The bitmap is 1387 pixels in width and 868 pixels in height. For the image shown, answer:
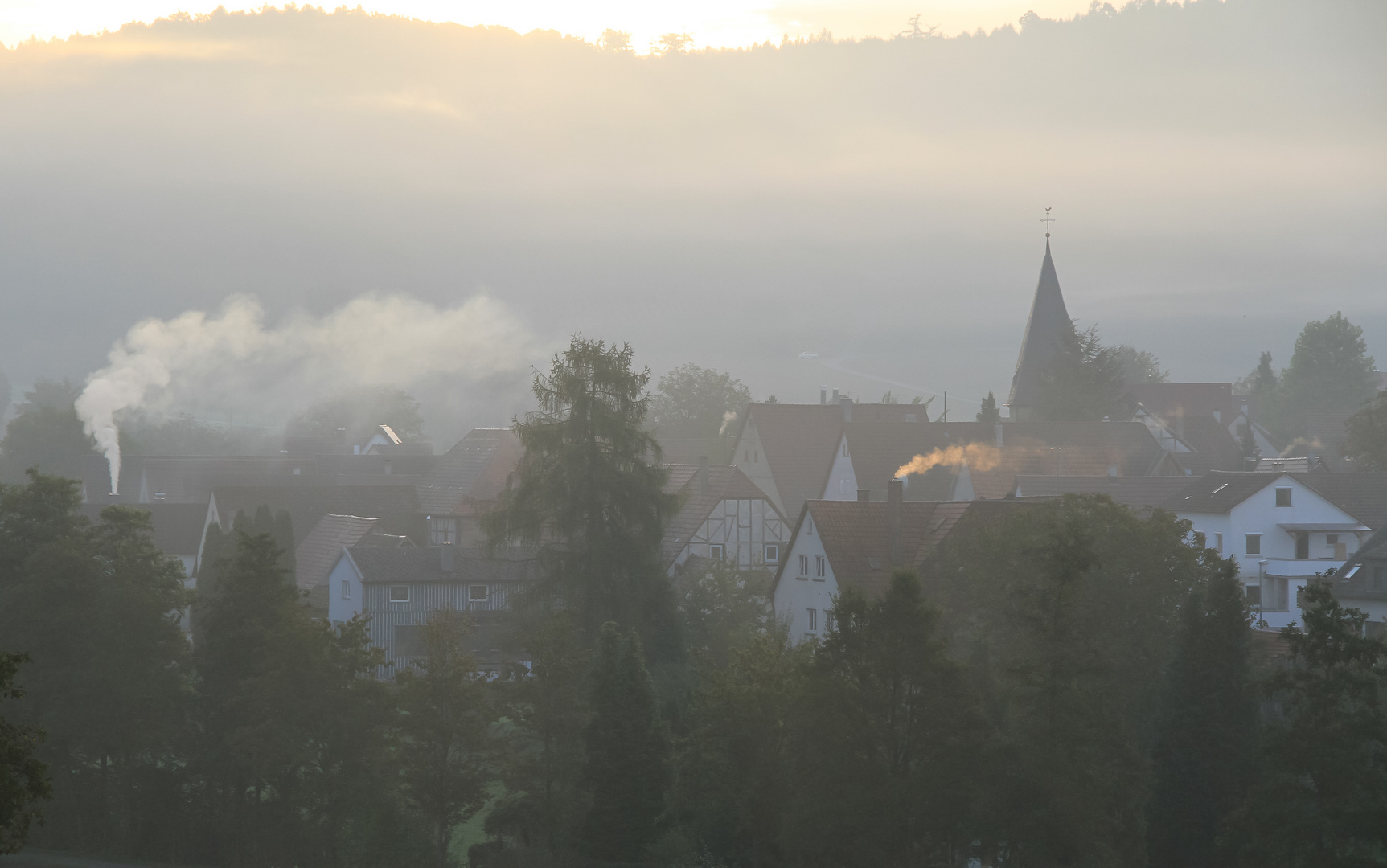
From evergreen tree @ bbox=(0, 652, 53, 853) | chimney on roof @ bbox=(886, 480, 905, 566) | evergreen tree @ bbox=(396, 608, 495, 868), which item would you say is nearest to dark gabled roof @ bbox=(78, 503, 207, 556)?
chimney on roof @ bbox=(886, 480, 905, 566)

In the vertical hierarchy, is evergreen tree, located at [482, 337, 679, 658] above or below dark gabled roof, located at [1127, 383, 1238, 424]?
below

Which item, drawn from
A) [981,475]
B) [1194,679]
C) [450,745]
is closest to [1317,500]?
[981,475]

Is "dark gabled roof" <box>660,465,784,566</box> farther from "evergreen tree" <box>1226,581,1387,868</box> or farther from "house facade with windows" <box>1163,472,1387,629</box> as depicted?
"evergreen tree" <box>1226,581,1387,868</box>

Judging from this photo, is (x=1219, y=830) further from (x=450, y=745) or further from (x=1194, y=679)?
(x=450, y=745)

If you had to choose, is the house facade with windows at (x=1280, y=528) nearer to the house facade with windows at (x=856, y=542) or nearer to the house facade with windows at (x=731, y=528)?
the house facade with windows at (x=731, y=528)

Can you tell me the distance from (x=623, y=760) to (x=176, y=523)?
5500cm

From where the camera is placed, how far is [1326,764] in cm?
2534

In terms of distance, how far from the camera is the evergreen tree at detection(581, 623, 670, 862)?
1186 inches

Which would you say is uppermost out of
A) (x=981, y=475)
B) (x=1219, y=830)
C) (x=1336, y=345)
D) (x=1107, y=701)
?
(x=1336, y=345)

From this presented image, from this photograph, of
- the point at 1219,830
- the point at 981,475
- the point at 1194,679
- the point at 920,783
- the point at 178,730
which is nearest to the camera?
the point at 920,783

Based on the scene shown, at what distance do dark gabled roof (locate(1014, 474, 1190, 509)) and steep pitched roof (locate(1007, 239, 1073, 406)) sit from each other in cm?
5049

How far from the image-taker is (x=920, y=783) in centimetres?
2755

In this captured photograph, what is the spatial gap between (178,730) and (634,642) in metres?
12.1

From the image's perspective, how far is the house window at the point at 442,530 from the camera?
7438 cm
